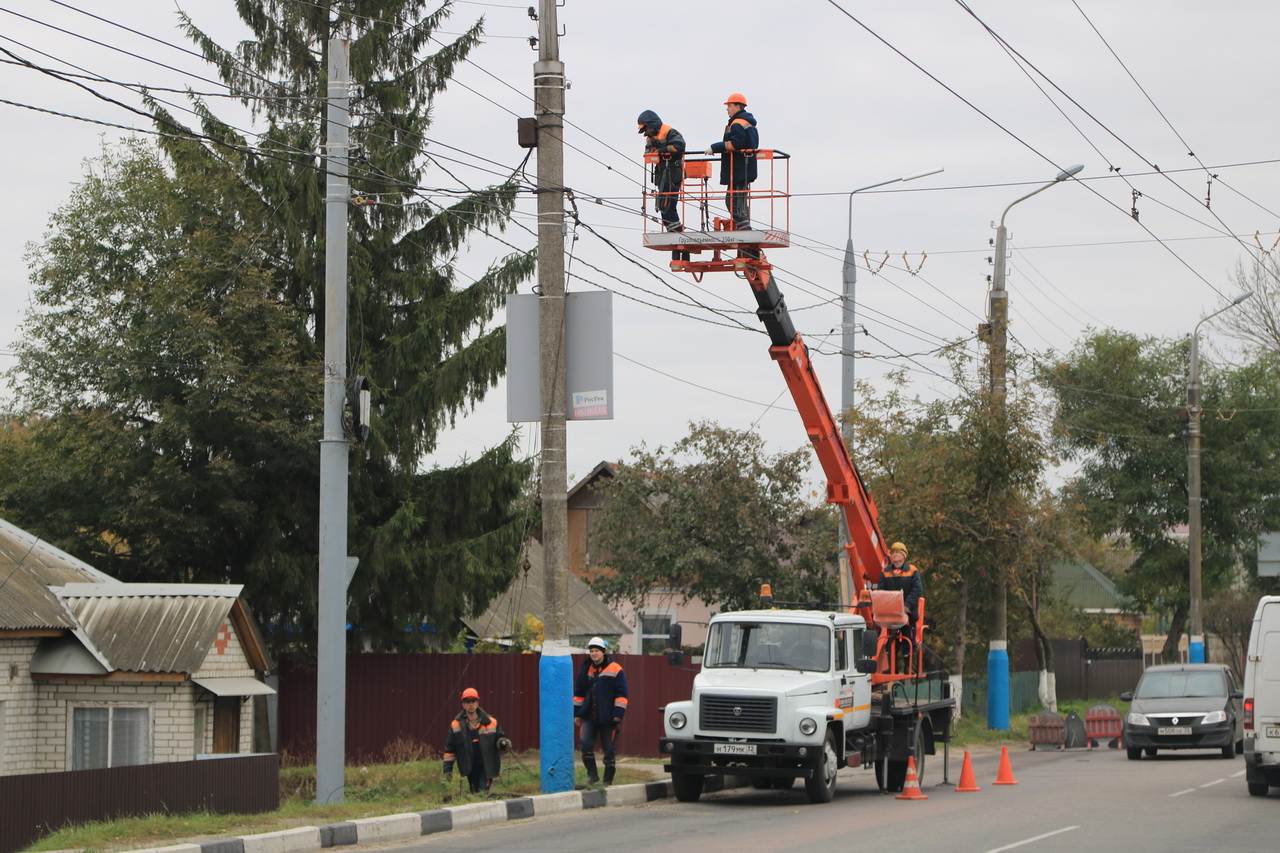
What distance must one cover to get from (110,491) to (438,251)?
22.6 feet

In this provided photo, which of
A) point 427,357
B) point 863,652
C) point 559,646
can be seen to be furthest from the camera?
point 427,357

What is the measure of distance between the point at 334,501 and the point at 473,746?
3.18 meters

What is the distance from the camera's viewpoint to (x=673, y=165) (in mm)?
19234

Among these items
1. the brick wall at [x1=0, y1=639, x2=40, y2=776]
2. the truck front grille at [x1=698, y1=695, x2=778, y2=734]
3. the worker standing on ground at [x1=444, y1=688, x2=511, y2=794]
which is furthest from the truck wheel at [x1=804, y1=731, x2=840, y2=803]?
the brick wall at [x1=0, y1=639, x2=40, y2=776]

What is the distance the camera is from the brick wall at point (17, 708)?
924 inches

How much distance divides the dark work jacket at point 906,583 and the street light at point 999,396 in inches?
462

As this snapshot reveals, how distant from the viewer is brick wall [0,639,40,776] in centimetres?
2347

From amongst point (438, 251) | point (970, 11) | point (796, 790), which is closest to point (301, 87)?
point (438, 251)

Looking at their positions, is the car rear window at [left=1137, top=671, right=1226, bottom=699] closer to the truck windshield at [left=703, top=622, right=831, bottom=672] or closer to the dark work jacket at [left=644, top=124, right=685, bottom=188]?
the truck windshield at [left=703, top=622, right=831, bottom=672]

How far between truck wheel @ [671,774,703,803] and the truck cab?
12 millimetres

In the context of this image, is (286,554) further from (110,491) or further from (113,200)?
(113,200)

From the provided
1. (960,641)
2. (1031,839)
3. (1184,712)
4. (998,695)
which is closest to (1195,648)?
(998,695)

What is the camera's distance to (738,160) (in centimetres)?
1941

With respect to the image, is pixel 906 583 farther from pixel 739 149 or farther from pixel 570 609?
pixel 570 609
